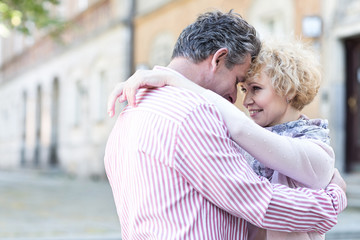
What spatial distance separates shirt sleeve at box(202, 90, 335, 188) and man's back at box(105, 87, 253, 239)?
59 mm

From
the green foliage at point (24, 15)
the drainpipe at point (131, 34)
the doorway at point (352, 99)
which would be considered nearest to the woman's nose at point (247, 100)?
the doorway at point (352, 99)

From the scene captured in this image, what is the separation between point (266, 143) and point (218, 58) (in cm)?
29

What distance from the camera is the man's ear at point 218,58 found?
1.95m

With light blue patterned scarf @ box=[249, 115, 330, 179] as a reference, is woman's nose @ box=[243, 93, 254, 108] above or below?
above

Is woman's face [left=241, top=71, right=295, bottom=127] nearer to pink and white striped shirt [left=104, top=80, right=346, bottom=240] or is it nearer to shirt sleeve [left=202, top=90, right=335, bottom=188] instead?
shirt sleeve [left=202, top=90, right=335, bottom=188]

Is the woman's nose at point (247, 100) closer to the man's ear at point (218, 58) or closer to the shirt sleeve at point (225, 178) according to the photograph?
the man's ear at point (218, 58)

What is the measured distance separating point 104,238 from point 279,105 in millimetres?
5383

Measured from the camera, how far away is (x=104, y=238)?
7.32m

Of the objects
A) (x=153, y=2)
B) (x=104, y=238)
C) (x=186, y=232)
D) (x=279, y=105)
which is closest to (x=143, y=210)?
(x=186, y=232)

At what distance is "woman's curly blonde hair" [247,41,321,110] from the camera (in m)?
2.16

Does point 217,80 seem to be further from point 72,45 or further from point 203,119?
point 72,45

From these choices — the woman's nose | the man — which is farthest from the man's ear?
the woman's nose

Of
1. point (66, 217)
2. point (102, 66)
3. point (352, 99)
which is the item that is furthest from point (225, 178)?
point (102, 66)

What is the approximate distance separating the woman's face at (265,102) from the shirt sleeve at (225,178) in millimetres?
401
